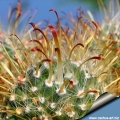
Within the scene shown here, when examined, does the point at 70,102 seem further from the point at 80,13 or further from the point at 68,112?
the point at 80,13

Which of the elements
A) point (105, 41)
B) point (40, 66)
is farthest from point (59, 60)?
point (105, 41)

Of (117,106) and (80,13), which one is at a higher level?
(80,13)

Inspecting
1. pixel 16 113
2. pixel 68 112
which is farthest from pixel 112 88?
pixel 16 113

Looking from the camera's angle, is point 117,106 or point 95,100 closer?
point 117,106

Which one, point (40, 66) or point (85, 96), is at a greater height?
point (40, 66)

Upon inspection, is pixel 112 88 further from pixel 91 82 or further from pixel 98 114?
pixel 98 114

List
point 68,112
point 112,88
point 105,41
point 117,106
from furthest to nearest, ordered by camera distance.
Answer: point 105,41, point 112,88, point 68,112, point 117,106

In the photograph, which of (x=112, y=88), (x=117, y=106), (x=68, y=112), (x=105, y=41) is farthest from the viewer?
(x=105, y=41)

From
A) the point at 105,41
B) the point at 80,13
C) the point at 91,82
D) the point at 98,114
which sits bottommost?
the point at 98,114

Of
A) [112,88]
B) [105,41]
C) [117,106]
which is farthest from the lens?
[105,41]
